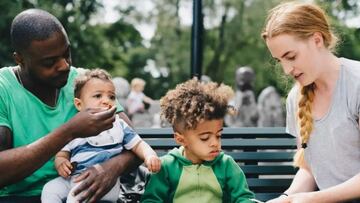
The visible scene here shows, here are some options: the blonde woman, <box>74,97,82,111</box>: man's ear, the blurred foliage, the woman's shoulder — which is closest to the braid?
the blonde woman

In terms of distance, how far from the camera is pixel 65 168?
3367 mm

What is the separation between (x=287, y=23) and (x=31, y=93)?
1367 millimetres

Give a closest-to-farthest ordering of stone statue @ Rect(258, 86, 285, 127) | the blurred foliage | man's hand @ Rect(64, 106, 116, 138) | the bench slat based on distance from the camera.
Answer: man's hand @ Rect(64, 106, 116, 138), the bench slat, the blurred foliage, stone statue @ Rect(258, 86, 285, 127)

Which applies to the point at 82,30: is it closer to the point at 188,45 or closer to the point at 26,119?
the point at 26,119

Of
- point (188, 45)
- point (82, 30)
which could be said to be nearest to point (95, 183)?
point (82, 30)

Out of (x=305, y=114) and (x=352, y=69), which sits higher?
(x=352, y=69)

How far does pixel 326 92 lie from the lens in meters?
3.42

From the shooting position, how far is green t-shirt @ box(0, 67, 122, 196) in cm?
349

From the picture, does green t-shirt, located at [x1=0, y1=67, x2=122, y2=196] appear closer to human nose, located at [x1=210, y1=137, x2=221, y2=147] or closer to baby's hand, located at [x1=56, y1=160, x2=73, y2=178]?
baby's hand, located at [x1=56, y1=160, x2=73, y2=178]

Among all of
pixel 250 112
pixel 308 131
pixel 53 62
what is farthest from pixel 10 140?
pixel 250 112

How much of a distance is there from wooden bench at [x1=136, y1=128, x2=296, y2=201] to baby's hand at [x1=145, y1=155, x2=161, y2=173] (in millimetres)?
720

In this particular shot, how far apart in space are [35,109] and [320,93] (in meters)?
1.46

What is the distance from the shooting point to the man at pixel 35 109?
10.8 feet

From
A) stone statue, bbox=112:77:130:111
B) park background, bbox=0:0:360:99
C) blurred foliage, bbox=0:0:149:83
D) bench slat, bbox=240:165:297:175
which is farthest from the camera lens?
park background, bbox=0:0:360:99
